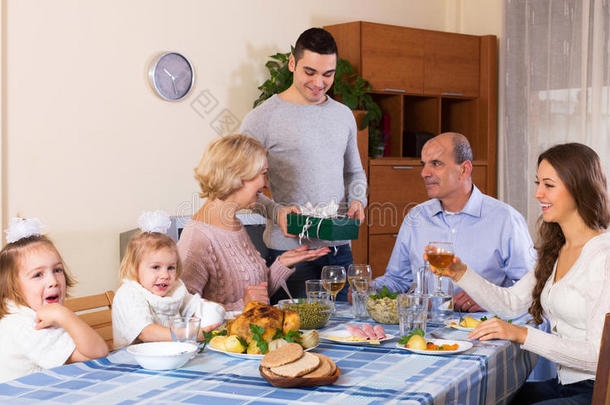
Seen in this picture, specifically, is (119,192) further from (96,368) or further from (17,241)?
(96,368)

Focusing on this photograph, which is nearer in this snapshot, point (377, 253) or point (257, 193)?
point (257, 193)

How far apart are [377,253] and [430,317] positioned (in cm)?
241

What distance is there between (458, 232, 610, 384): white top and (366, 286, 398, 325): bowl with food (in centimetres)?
39

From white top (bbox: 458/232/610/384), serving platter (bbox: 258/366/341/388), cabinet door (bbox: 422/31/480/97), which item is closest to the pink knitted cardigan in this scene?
serving platter (bbox: 258/366/341/388)

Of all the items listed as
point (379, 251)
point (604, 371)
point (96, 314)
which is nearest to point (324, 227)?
point (96, 314)

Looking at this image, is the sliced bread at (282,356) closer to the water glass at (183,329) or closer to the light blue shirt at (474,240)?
the water glass at (183,329)

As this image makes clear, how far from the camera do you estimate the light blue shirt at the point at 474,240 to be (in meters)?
2.69

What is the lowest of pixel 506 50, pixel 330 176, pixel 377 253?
pixel 377 253

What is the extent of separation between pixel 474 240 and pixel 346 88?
192 centimetres

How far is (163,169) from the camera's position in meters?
3.93

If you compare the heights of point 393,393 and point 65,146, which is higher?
point 65,146

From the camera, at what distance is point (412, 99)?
16.9 feet

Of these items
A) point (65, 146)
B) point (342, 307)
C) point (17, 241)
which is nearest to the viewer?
point (17, 241)

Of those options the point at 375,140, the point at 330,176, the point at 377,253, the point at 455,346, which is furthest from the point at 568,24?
the point at 455,346
